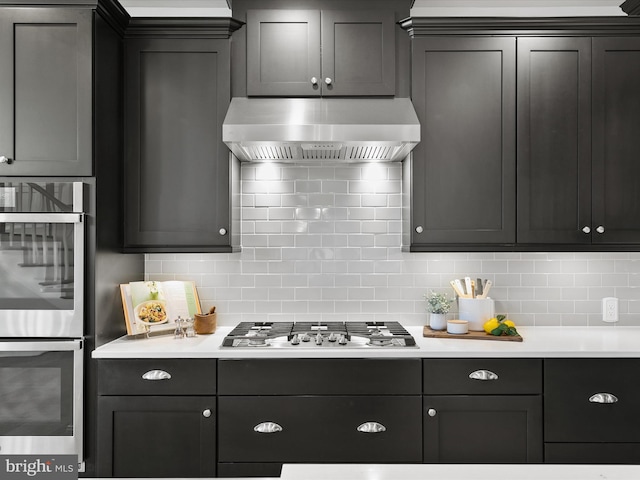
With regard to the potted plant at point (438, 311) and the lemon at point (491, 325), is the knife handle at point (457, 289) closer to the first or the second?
the potted plant at point (438, 311)

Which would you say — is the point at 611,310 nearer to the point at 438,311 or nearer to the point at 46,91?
the point at 438,311

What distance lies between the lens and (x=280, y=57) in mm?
Result: 2635

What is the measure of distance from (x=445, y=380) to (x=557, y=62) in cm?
172

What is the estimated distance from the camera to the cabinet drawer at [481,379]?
2.32m

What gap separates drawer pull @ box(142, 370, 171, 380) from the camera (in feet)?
7.57

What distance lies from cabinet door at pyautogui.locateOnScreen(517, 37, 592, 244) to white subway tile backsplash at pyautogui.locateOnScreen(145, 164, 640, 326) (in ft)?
1.36

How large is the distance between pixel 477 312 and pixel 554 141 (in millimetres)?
980

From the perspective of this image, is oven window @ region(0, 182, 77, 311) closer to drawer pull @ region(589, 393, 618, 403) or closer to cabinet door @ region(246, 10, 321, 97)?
cabinet door @ region(246, 10, 321, 97)

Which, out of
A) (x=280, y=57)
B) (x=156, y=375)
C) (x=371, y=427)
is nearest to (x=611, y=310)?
(x=371, y=427)

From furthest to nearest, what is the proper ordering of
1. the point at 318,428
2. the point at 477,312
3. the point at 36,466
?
1. the point at 477,312
2. the point at 318,428
3. the point at 36,466

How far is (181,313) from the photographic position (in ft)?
9.22

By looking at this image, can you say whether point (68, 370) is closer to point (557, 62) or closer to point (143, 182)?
point (143, 182)

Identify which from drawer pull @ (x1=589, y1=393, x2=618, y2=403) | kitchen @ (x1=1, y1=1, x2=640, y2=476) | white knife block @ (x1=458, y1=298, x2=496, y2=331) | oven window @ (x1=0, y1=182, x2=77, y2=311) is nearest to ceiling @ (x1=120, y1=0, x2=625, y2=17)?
kitchen @ (x1=1, y1=1, x2=640, y2=476)

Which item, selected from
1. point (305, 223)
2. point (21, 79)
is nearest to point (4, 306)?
point (21, 79)
